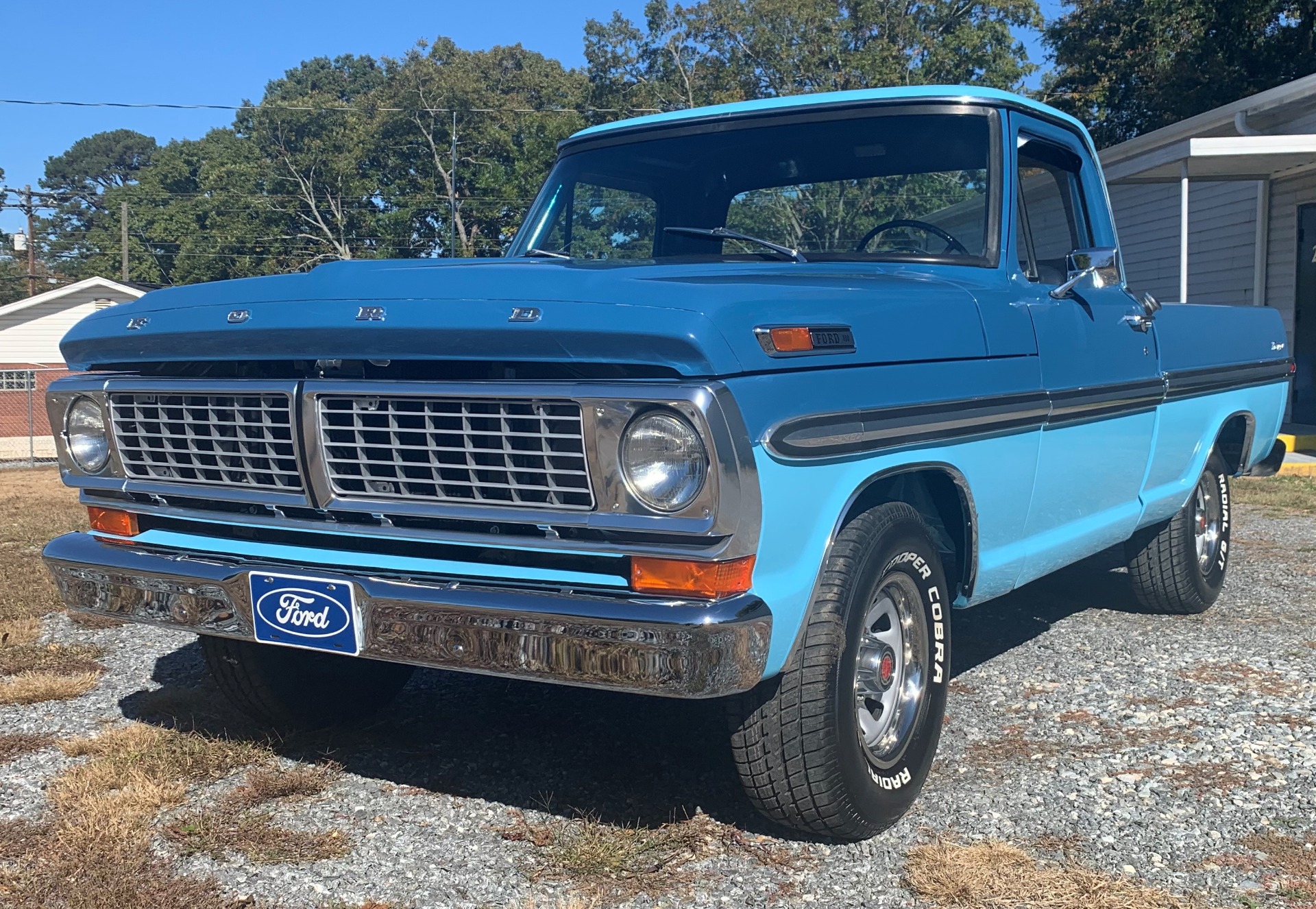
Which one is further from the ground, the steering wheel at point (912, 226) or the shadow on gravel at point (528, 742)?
the steering wheel at point (912, 226)

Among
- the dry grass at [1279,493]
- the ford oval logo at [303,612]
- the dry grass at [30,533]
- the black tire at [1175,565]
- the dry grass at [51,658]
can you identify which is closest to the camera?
the ford oval logo at [303,612]

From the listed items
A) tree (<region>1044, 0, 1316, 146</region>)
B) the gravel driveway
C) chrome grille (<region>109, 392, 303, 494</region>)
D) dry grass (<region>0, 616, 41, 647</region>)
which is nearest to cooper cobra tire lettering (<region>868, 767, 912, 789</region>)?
the gravel driveway

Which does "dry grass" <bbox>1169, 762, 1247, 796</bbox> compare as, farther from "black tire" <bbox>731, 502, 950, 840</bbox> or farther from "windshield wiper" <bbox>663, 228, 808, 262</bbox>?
"windshield wiper" <bbox>663, 228, 808, 262</bbox>

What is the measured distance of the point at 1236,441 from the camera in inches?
240

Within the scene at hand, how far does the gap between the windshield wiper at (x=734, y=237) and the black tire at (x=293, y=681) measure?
5.96 feet

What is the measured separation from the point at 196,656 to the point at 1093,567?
472cm

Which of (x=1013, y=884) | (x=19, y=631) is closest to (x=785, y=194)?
(x=1013, y=884)

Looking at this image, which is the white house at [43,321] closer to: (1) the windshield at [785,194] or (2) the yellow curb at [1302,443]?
(2) the yellow curb at [1302,443]

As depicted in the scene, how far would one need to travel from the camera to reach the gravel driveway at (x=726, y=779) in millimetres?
2988

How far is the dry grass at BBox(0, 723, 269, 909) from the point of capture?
2.86m

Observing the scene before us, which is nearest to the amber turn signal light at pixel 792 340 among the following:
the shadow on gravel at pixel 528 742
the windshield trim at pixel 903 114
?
the windshield trim at pixel 903 114

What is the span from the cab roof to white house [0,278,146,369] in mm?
36249

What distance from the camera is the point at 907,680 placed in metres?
3.43

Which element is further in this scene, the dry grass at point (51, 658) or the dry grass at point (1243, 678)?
the dry grass at point (51, 658)
